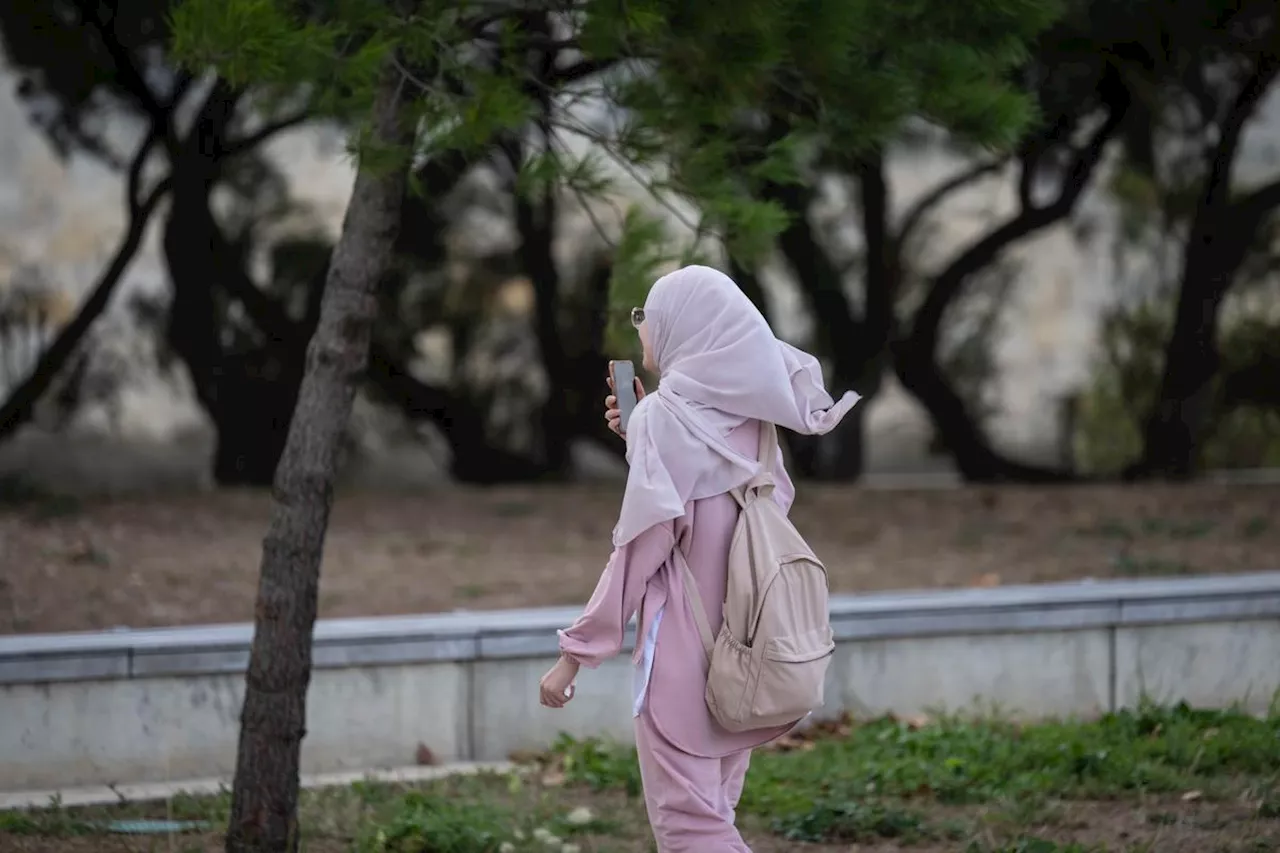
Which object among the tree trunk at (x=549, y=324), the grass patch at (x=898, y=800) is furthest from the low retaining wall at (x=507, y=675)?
the tree trunk at (x=549, y=324)

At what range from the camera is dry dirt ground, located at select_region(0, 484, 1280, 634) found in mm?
7145

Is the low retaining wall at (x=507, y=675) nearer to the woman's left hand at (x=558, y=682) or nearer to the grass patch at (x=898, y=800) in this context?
the grass patch at (x=898, y=800)

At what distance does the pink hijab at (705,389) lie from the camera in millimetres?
3293

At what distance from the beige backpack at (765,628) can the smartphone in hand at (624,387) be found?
33 centimetres

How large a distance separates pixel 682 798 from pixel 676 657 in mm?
282

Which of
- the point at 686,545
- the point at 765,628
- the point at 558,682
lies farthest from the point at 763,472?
the point at 558,682

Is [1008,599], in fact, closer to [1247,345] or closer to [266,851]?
[266,851]

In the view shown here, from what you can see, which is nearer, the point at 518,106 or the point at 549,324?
the point at 518,106

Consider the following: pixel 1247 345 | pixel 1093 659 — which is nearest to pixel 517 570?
pixel 1093 659

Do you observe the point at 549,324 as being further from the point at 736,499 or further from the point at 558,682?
the point at 558,682

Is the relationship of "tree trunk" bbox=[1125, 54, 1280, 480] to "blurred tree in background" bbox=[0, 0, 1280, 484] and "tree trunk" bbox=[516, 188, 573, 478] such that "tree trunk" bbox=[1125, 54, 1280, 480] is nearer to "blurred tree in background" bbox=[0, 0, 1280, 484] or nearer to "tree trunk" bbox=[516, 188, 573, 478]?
"blurred tree in background" bbox=[0, 0, 1280, 484]

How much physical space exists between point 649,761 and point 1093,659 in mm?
3421

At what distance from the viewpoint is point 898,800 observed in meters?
5.05

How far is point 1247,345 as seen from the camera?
11922mm
